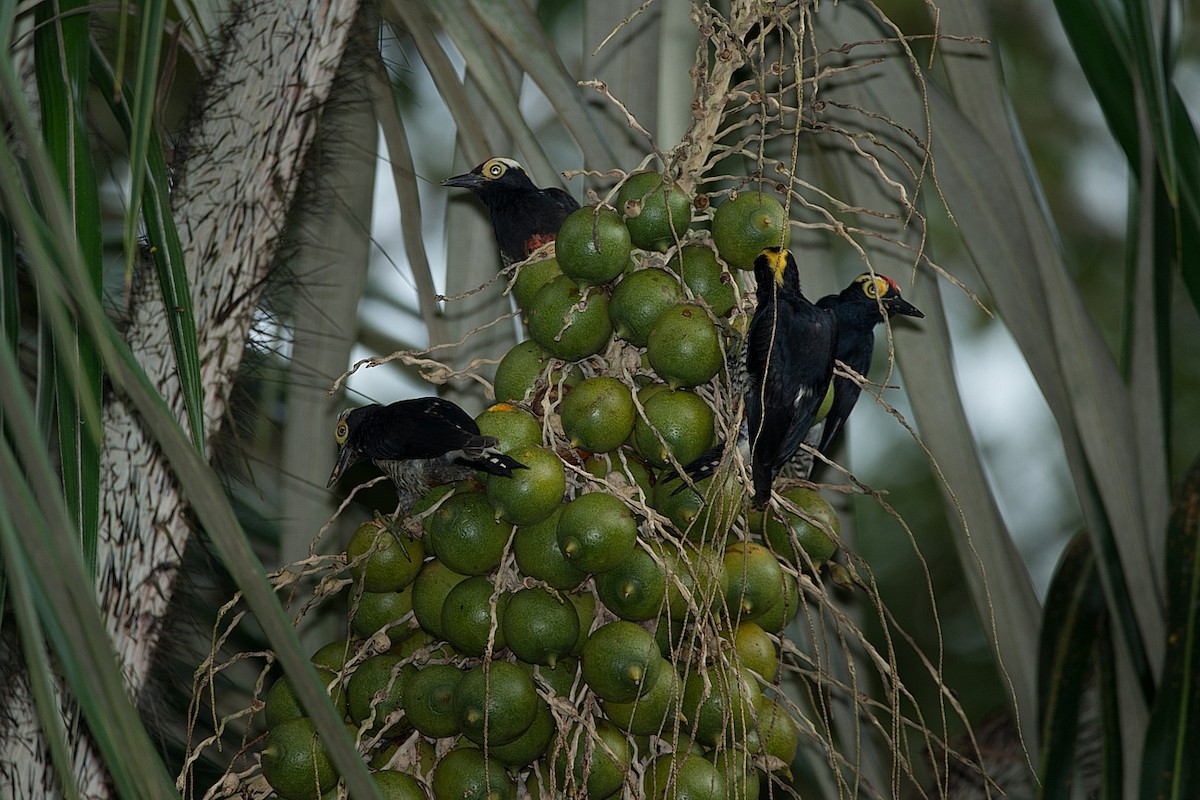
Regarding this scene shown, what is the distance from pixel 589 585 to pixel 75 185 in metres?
0.53

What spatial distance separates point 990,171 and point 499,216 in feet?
1.81

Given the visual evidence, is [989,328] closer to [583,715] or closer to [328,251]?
[328,251]

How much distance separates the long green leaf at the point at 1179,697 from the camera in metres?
1.19

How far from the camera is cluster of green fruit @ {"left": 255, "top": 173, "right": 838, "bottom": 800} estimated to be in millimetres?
895


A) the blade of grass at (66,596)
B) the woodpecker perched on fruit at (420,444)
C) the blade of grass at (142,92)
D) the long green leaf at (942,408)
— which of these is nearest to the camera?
the blade of grass at (66,596)

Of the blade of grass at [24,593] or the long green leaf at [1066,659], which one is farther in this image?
the long green leaf at [1066,659]

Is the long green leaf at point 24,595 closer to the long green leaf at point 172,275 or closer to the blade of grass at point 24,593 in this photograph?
the blade of grass at point 24,593

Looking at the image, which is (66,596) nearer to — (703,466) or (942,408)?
(703,466)

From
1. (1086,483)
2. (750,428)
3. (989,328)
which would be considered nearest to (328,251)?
(750,428)

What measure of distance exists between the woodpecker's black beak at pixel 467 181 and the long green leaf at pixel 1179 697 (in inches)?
34.4

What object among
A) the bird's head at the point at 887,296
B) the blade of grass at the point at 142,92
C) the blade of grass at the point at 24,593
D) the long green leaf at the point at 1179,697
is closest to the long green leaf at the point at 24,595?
the blade of grass at the point at 24,593

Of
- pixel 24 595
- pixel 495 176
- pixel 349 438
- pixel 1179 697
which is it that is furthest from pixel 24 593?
pixel 1179 697

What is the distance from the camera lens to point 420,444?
3.28 ft

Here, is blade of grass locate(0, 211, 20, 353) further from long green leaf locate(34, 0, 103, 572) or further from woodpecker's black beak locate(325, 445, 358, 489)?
woodpecker's black beak locate(325, 445, 358, 489)
